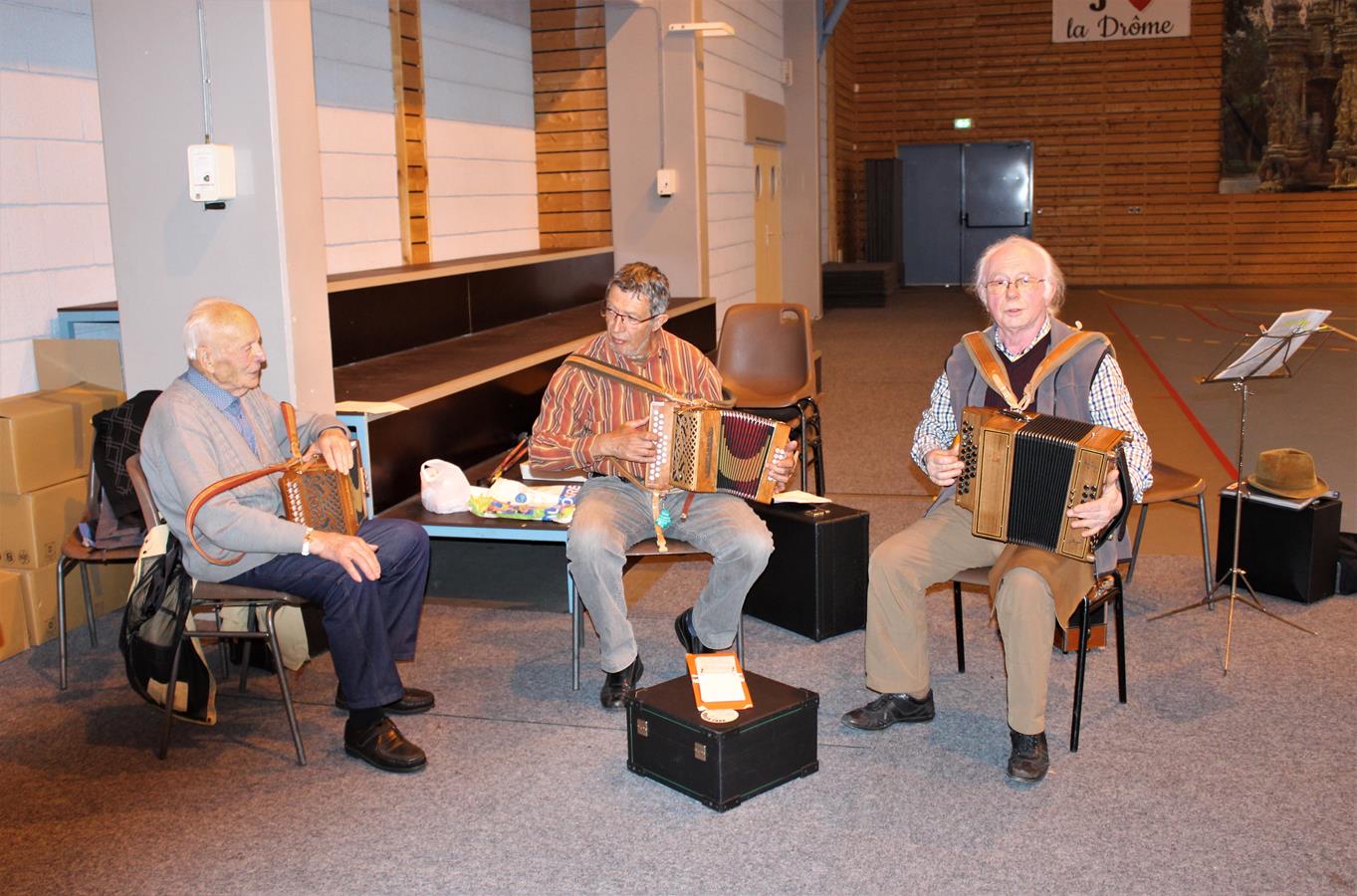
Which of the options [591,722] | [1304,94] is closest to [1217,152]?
[1304,94]

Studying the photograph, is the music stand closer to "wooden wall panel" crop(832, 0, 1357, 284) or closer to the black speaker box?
the black speaker box

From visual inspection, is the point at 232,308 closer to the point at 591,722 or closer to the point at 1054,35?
the point at 591,722

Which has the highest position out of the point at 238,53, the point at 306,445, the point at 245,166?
the point at 238,53

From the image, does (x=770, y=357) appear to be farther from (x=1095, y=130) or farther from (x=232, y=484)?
(x=1095, y=130)

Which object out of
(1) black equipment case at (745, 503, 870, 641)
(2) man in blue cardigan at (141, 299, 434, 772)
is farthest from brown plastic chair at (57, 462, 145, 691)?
(1) black equipment case at (745, 503, 870, 641)

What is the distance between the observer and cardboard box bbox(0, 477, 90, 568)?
160 inches

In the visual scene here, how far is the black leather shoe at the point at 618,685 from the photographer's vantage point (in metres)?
3.57

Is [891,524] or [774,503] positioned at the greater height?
[774,503]

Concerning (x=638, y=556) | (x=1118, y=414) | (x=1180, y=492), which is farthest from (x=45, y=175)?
(x=1180, y=492)

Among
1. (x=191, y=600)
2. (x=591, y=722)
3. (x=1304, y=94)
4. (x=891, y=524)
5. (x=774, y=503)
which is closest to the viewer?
(x=191, y=600)

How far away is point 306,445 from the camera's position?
11.9ft

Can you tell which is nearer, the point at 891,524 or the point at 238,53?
the point at 238,53

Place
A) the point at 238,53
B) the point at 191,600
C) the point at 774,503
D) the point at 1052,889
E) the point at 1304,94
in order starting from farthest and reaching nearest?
1. the point at 1304,94
2. the point at 774,503
3. the point at 238,53
4. the point at 191,600
5. the point at 1052,889

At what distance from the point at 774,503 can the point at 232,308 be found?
187cm
